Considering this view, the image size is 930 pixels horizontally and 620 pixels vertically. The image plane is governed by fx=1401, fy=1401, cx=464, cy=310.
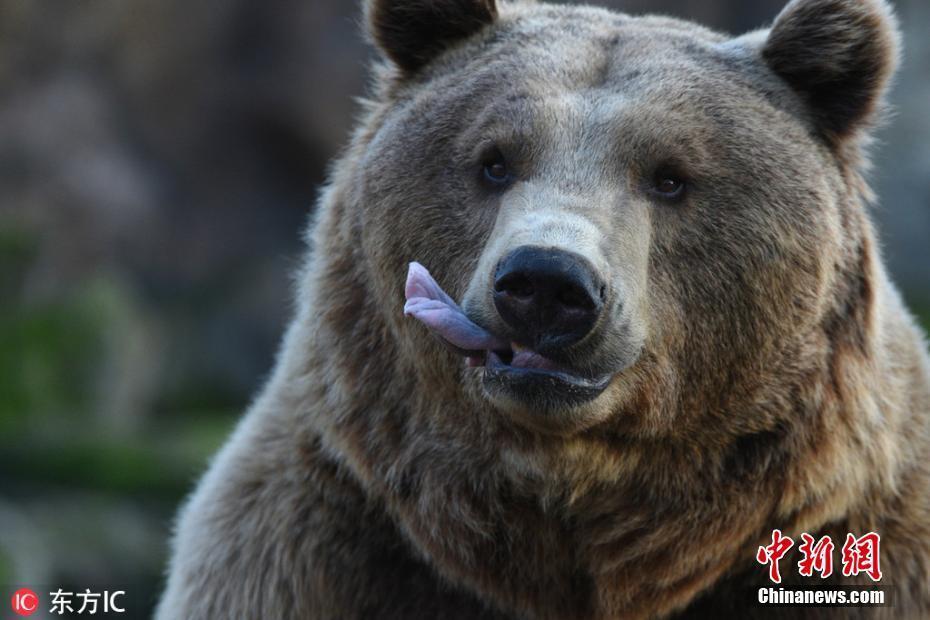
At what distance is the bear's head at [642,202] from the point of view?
3852mm

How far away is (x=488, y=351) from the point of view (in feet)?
12.8

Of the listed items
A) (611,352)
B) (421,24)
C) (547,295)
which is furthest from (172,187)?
(547,295)

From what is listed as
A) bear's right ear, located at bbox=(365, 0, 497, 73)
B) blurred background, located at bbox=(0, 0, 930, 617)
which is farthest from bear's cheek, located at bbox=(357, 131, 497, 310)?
blurred background, located at bbox=(0, 0, 930, 617)

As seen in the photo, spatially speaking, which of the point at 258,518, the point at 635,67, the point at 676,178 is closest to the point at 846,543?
the point at 676,178

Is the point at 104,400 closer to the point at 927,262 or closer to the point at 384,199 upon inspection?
the point at 927,262

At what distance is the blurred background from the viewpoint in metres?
13.7

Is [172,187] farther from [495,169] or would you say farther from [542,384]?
[542,384]

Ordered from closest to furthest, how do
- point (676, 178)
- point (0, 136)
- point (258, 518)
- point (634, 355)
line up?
1. point (634, 355)
2. point (676, 178)
3. point (258, 518)
4. point (0, 136)

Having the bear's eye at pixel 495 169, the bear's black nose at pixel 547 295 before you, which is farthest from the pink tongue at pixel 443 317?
the bear's eye at pixel 495 169

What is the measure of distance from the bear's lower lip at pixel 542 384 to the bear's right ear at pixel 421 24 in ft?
4.71

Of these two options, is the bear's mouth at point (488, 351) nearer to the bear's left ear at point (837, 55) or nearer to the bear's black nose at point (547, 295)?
the bear's black nose at point (547, 295)

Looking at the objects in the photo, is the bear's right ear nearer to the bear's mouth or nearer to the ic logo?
the bear's mouth

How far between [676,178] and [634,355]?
0.62 m

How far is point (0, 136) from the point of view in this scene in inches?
576
